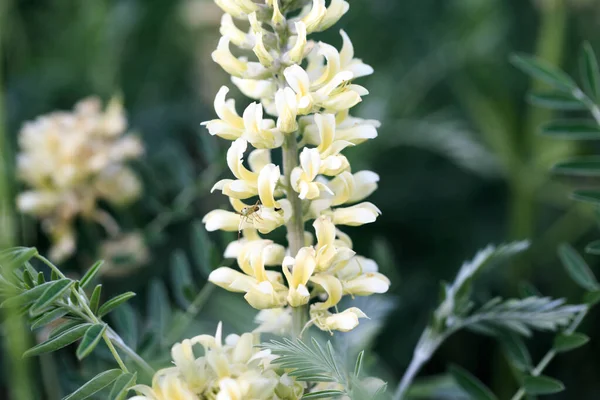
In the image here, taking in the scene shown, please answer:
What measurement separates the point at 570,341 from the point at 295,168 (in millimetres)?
239

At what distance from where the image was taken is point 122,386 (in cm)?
41

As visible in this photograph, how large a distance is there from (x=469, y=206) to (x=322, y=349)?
0.86m

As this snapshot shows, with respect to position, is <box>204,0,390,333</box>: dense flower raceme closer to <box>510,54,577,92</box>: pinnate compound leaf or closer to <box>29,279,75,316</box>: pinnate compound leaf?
<box>29,279,75,316</box>: pinnate compound leaf

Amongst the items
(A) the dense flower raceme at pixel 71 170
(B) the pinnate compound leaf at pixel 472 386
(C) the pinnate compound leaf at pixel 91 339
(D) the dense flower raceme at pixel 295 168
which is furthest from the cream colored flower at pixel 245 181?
(A) the dense flower raceme at pixel 71 170

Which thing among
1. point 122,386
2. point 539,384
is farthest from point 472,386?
point 122,386

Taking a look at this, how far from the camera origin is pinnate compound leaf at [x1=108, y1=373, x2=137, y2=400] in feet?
1.34

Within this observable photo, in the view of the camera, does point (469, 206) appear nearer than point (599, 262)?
No

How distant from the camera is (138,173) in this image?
885 mm

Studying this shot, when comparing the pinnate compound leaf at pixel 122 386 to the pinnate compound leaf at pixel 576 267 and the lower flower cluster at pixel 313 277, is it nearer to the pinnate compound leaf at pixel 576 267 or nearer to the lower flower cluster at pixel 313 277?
the lower flower cluster at pixel 313 277

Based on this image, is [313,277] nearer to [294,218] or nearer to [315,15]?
[294,218]

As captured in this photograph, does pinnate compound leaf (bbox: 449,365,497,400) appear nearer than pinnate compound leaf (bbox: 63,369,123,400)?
No

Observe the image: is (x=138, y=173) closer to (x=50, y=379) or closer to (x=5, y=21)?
(x=50, y=379)

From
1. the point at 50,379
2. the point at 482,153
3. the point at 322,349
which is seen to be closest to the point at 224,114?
the point at 322,349

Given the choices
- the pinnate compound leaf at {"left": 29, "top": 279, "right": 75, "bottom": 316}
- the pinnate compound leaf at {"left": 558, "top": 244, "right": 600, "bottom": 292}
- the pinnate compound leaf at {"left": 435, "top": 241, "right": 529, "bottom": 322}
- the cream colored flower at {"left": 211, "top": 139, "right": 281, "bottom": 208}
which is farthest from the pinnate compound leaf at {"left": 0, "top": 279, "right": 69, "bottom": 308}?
the pinnate compound leaf at {"left": 558, "top": 244, "right": 600, "bottom": 292}
